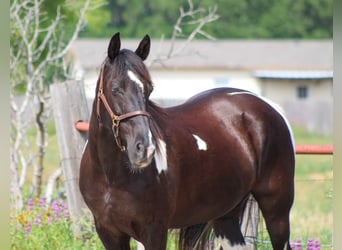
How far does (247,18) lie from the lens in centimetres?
5359

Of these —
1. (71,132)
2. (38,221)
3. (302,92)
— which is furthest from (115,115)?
(302,92)

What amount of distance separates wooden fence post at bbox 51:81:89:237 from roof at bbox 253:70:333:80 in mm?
37727

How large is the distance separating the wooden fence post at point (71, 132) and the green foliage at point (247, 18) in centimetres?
4546

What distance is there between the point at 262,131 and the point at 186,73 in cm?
3867

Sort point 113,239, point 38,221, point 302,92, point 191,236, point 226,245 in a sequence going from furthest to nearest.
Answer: point 302,92
point 38,221
point 226,245
point 191,236
point 113,239

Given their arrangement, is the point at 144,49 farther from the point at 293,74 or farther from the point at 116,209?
the point at 293,74

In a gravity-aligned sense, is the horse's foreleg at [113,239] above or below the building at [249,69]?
below

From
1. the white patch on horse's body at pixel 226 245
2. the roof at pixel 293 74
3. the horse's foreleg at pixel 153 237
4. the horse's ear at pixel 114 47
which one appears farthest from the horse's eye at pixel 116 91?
the roof at pixel 293 74

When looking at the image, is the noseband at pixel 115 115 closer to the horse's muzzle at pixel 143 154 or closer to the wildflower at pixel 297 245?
the horse's muzzle at pixel 143 154

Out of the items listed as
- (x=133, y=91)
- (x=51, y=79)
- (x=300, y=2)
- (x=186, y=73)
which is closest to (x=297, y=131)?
(x=186, y=73)

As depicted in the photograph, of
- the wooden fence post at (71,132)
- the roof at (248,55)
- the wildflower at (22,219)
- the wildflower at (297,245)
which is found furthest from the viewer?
the roof at (248,55)

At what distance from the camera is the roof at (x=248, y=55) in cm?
4309

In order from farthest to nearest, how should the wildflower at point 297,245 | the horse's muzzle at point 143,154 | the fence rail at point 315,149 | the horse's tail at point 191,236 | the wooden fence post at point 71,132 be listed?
1. the wooden fence post at point 71,132
2. the wildflower at point 297,245
3. the fence rail at point 315,149
4. the horse's tail at point 191,236
5. the horse's muzzle at point 143,154

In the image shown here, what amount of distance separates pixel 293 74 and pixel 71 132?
3904cm
